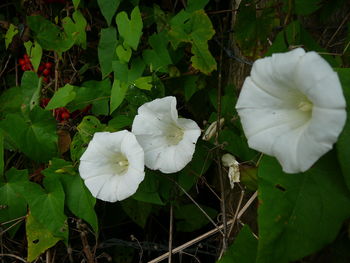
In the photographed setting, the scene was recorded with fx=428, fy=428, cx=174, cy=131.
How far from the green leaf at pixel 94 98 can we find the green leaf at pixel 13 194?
32 centimetres

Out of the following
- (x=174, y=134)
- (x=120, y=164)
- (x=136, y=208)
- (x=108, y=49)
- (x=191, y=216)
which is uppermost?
(x=108, y=49)

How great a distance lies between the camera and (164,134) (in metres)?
1.44

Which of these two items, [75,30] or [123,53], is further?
[75,30]

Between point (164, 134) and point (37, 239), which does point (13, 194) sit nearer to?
point (37, 239)

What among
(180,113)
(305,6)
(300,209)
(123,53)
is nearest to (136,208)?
(180,113)

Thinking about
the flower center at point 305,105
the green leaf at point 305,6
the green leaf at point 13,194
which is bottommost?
the green leaf at point 13,194

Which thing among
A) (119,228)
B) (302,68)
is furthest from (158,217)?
(302,68)

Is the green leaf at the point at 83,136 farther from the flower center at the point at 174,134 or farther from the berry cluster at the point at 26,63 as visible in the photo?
the berry cluster at the point at 26,63

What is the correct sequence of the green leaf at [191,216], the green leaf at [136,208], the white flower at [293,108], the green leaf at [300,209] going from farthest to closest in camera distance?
the green leaf at [191,216] → the green leaf at [136,208] → the green leaf at [300,209] → the white flower at [293,108]

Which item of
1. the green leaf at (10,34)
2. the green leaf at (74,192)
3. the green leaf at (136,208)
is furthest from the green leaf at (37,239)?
the green leaf at (10,34)

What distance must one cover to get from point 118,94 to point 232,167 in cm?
51

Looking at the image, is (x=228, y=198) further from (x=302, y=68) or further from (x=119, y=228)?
(x=302, y=68)

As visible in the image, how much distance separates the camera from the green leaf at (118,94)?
60.2 inches

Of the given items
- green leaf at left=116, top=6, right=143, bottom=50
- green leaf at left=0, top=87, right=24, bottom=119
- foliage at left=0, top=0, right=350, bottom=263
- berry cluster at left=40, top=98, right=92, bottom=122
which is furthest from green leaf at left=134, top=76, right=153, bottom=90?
green leaf at left=0, top=87, right=24, bottom=119
